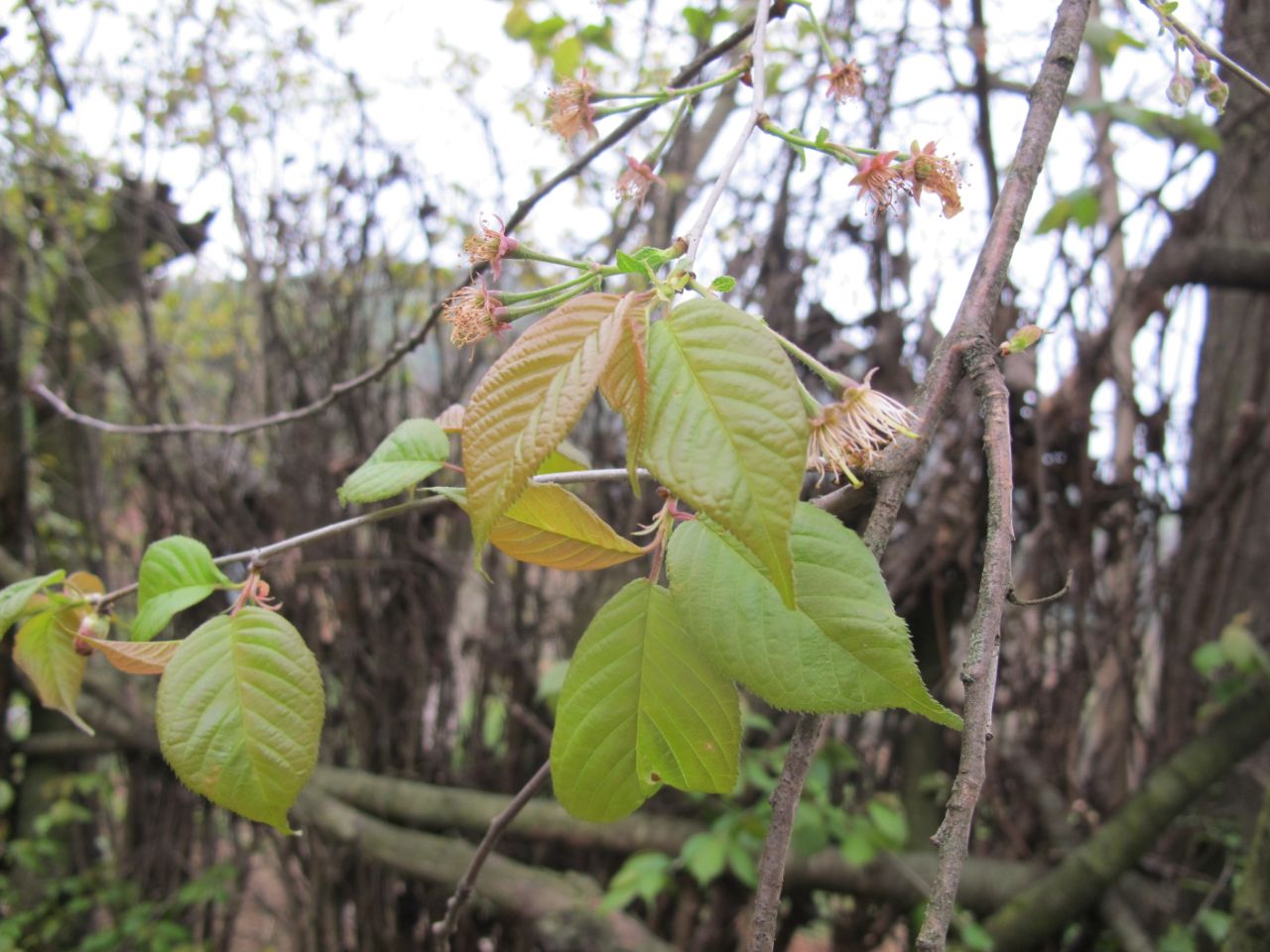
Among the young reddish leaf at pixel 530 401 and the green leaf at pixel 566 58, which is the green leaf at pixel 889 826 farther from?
the young reddish leaf at pixel 530 401

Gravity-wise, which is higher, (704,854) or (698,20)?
(698,20)

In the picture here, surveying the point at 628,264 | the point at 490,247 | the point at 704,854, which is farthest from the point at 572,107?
the point at 704,854

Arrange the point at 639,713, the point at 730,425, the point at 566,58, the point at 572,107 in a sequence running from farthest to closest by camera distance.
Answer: the point at 566,58 → the point at 572,107 → the point at 639,713 → the point at 730,425

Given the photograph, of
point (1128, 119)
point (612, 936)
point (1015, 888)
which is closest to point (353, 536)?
point (612, 936)

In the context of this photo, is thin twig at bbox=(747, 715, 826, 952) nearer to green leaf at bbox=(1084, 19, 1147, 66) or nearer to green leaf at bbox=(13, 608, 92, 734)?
green leaf at bbox=(13, 608, 92, 734)

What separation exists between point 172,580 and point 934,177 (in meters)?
0.63

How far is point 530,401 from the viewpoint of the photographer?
408mm

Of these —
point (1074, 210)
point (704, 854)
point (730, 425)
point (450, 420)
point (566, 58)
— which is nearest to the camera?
point (730, 425)

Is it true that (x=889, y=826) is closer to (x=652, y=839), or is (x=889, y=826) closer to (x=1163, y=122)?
(x=652, y=839)

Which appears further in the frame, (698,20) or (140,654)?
(698,20)

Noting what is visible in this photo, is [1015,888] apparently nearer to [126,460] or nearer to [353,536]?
[353,536]

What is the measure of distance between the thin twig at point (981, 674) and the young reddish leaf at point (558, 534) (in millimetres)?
198

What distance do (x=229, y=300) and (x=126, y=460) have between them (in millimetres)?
868

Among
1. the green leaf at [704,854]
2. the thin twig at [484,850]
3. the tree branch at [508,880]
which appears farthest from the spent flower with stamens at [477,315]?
the tree branch at [508,880]
